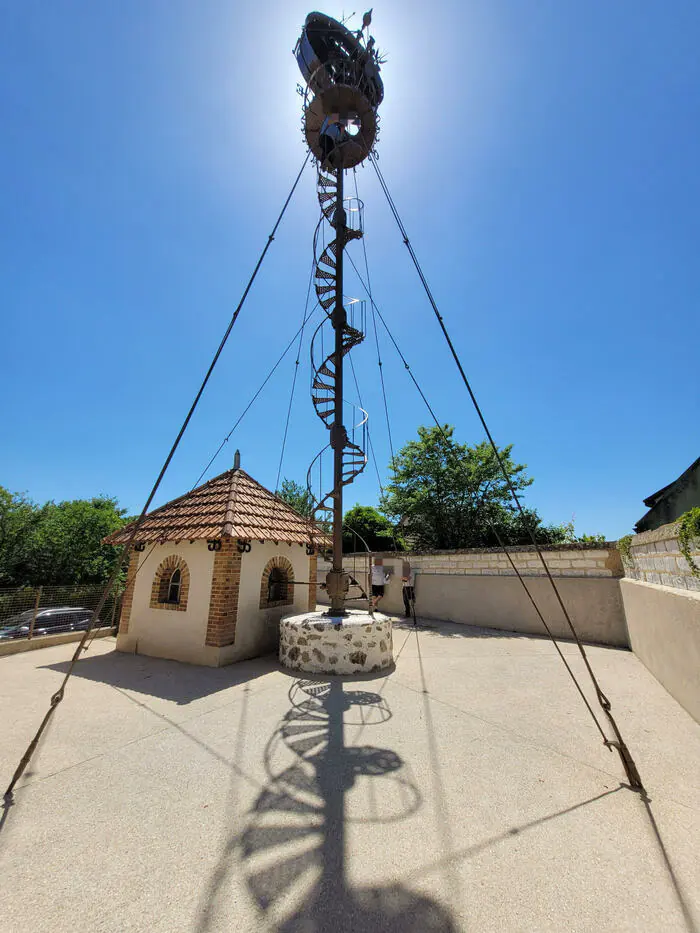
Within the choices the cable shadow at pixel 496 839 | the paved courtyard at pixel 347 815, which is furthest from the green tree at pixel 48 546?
the cable shadow at pixel 496 839

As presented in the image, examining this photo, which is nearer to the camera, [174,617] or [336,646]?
[336,646]

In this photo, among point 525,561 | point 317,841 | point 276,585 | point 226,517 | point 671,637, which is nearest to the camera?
point 317,841

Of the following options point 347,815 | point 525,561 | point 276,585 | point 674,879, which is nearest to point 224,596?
point 276,585

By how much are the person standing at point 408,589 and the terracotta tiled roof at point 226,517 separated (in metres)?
4.55

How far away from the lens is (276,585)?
30.0ft

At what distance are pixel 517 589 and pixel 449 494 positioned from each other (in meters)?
7.00

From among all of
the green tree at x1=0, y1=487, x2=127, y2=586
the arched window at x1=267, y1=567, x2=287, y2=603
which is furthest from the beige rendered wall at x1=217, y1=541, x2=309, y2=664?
the green tree at x1=0, y1=487, x2=127, y2=586

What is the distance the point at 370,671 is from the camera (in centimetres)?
705

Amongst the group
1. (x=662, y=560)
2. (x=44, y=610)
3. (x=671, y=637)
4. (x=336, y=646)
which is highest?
(x=662, y=560)

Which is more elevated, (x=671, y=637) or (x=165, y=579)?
(x=165, y=579)

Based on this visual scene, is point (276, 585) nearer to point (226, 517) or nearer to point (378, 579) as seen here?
point (226, 517)

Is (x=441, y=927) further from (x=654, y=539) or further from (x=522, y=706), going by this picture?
(x=654, y=539)

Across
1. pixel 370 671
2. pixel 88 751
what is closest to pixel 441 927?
pixel 88 751

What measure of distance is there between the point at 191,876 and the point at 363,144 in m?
12.9
